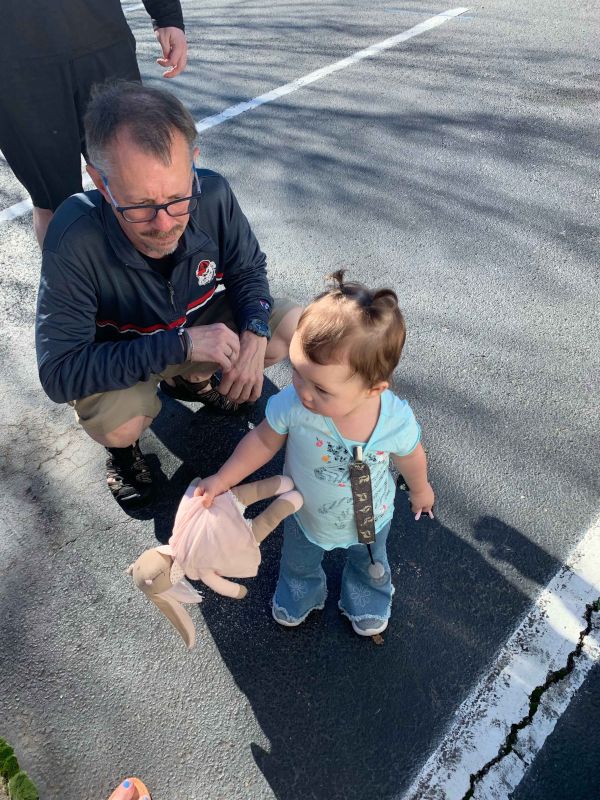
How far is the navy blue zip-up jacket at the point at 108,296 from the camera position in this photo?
7.87 ft

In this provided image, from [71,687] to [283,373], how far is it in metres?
1.74

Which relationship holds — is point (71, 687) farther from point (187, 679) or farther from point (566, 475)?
point (566, 475)

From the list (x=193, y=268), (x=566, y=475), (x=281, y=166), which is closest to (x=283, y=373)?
(x=193, y=268)

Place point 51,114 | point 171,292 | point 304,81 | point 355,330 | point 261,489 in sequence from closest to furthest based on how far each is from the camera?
point 355,330 < point 261,489 < point 171,292 < point 51,114 < point 304,81

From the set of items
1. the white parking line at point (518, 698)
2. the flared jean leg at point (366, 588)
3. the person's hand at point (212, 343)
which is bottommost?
the white parking line at point (518, 698)

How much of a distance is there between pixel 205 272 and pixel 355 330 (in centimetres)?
125

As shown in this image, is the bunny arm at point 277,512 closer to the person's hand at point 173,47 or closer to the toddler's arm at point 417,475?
the toddler's arm at point 417,475

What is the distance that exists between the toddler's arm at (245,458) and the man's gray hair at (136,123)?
37.1 inches

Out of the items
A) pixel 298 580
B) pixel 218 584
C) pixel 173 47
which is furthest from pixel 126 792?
pixel 173 47

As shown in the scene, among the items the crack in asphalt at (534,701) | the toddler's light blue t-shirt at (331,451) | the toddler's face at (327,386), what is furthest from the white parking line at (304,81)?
the crack in asphalt at (534,701)

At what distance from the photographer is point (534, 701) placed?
7.12 feet

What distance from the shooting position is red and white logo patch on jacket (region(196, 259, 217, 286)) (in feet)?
8.87

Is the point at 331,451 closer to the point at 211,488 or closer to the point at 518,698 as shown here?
the point at 211,488

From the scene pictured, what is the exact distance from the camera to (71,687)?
7.65ft
